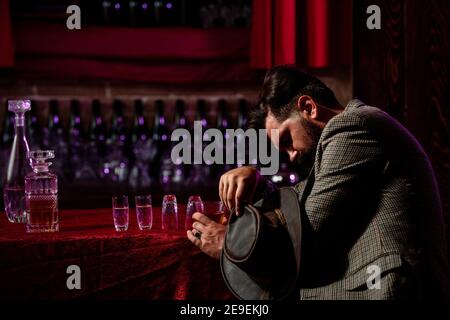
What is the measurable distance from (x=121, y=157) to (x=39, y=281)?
1.62 m

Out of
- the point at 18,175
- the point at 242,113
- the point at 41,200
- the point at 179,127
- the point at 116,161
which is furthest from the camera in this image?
the point at 242,113

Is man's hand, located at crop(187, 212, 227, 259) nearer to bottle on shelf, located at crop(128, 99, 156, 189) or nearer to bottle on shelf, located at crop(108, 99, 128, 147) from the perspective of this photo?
bottle on shelf, located at crop(128, 99, 156, 189)

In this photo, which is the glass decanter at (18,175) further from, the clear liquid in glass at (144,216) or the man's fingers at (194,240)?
the man's fingers at (194,240)

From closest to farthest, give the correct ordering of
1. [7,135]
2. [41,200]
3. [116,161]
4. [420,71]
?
[41,200] → [420,71] → [116,161] → [7,135]

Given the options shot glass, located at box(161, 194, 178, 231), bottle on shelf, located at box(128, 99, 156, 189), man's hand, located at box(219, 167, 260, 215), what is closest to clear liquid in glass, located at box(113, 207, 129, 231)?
shot glass, located at box(161, 194, 178, 231)

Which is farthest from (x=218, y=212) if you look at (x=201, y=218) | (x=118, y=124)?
(x=118, y=124)

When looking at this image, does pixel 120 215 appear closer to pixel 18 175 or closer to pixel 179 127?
pixel 18 175

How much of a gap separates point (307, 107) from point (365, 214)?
40cm

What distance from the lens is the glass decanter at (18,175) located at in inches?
88.0

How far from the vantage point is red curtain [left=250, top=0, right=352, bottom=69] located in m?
3.70

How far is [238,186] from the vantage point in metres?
1.84

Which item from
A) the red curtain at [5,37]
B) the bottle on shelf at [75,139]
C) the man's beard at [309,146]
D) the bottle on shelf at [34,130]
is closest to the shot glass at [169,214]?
the man's beard at [309,146]

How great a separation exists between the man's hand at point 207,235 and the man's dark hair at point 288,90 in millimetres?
364

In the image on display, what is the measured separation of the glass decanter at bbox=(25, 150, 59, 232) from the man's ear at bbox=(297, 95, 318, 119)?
0.76 m
